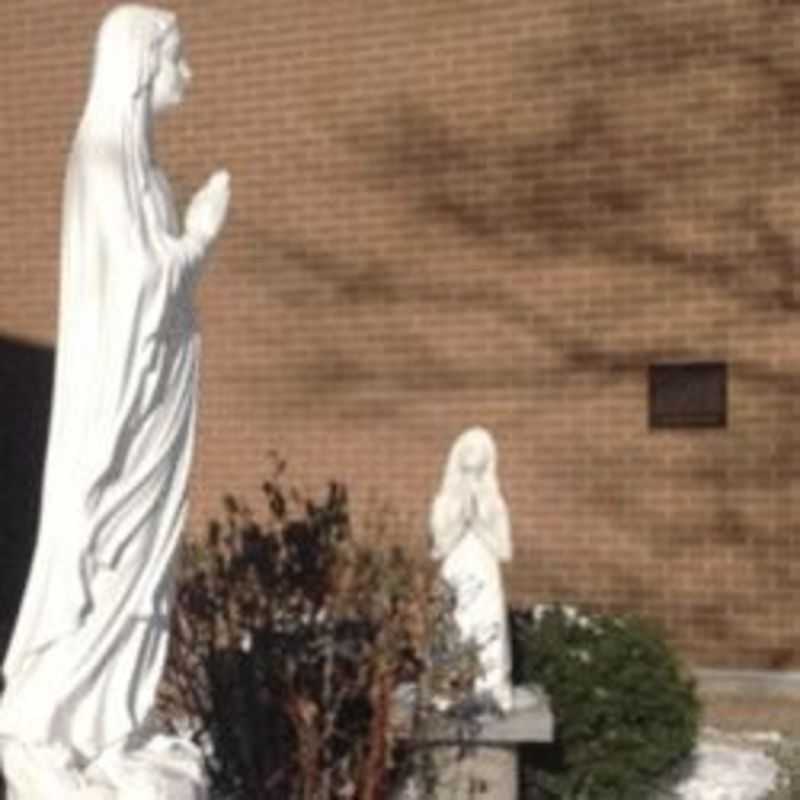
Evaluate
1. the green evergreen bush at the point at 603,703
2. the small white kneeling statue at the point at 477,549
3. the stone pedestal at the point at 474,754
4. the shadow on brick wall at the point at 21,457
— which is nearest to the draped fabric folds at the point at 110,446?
the stone pedestal at the point at 474,754

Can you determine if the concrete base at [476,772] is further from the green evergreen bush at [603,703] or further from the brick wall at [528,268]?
the brick wall at [528,268]

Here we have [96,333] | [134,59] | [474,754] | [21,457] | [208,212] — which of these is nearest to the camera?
[96,333]

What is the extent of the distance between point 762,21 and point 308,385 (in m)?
3.37

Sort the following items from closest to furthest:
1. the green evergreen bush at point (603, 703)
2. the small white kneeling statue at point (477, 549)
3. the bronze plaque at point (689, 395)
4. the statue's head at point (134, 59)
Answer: the statue's head at point (134, 59) < the small white kneeling statue at point (477, 549) < the green evergreen bush at point (603, 703) < the bronze plaque at point (689, 395)

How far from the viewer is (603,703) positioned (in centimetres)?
897

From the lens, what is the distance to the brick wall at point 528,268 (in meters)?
11.2

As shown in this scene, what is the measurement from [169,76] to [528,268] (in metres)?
6.30

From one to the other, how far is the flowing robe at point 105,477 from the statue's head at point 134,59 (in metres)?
0.09

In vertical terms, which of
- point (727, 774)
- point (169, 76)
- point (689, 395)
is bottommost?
point (727, 774)

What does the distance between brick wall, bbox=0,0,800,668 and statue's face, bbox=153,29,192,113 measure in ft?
20.0

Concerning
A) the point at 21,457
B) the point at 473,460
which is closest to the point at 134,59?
the point at 473,460

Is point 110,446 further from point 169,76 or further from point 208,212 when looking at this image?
point 169,76

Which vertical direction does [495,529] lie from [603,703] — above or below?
above

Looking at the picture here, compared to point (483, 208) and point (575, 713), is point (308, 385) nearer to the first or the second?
point (483, 208)
